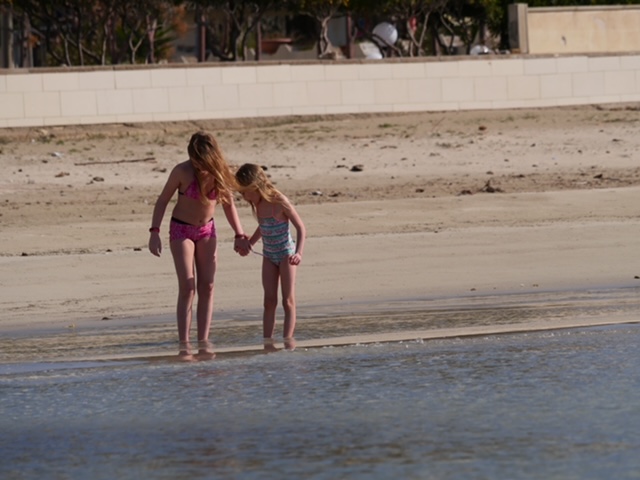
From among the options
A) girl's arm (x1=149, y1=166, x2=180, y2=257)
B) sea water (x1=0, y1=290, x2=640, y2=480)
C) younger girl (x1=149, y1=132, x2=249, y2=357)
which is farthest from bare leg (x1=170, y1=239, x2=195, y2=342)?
sea water (x1=0, y1=290, x2=640, y2=480)

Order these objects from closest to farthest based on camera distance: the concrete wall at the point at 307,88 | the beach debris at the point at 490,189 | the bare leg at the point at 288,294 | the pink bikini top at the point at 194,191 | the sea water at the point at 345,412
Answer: the sea water at the point at 345,412
the pink bikini top at the point at 194,191
the bare leg at the point at 288,294
the beach debris at the point at 490,189
the concrete wall at the point at 307,88

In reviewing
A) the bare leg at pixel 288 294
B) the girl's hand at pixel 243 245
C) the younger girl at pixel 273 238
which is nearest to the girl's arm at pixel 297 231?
the younger girl at pixel 273 238

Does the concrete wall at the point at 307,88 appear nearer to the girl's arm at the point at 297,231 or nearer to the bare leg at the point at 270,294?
the bare leg at the point at 270,294

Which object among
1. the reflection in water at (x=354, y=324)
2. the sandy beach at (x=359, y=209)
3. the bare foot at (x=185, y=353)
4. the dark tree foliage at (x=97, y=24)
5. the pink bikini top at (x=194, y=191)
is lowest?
the reflection in water at (x=354, y=324)

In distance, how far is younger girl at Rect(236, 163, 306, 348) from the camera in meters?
8.72

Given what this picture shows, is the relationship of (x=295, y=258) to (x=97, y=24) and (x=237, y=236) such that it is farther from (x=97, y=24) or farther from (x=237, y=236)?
(x=97, y=24)

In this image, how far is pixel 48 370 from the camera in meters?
8.00

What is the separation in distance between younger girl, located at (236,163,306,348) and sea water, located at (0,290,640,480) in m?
0.57

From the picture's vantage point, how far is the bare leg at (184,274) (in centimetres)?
870

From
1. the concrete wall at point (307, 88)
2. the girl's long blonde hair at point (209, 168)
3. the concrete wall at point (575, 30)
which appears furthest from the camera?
the concrete wall at point (575, 30)

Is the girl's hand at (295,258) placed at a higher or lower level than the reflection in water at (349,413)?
higher

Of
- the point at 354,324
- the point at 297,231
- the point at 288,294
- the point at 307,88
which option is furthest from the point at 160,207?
the point at 307,88

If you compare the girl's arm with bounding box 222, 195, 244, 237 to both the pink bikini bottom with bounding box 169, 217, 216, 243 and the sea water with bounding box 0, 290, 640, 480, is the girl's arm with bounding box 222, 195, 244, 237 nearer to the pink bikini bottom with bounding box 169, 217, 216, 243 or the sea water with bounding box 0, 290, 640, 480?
the pink bikini bottom with bounding box 169, 217, 216, 243

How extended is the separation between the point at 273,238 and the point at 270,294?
1.22ft
